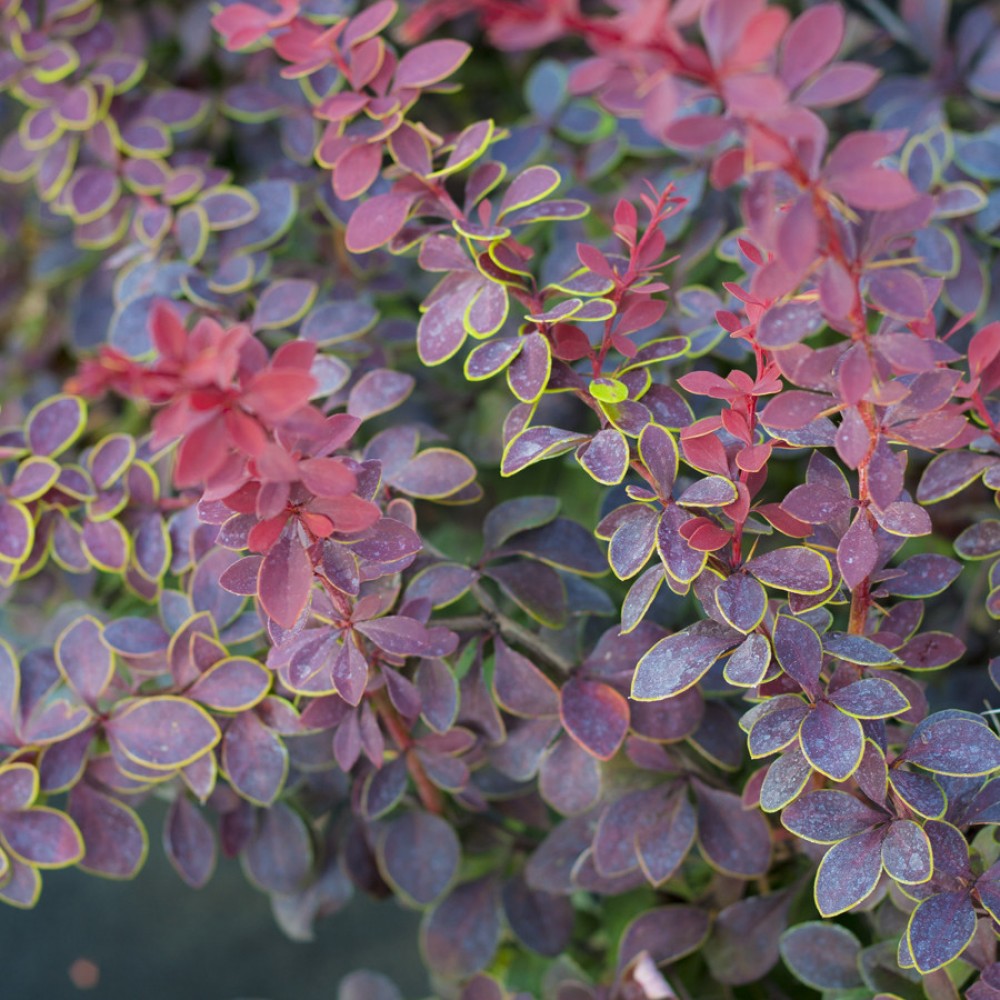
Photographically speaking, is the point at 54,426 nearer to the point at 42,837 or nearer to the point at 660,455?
the point at 42,837

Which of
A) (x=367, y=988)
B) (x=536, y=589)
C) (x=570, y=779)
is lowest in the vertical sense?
(x=367, y=988)

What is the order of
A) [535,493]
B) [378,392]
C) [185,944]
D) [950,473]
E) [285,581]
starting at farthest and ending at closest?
[185,944]
[535,493]
[378,392]
[950,473]
[285,581]

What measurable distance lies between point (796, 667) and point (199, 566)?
0.45 m

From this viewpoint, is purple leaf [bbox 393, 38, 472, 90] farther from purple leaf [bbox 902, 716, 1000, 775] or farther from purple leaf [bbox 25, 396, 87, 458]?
purple leaf [bbox 902, 716, 1000, 775]

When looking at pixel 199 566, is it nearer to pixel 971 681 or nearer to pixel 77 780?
pixel 77 780

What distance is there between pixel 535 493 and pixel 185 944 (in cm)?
75

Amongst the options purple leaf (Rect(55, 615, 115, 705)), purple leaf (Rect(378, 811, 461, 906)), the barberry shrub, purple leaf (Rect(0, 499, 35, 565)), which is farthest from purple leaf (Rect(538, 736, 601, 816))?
purple leaf (Rect(0, 499, 35, 565))

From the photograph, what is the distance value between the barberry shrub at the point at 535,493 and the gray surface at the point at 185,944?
34 cm

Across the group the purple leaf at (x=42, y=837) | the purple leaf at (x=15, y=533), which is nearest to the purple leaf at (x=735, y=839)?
the purple leaf at (x=42, y=837)

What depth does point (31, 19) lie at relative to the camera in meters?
1.08

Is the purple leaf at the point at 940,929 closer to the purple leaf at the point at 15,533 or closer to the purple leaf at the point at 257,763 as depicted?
the purple leaf at the point at 257,763

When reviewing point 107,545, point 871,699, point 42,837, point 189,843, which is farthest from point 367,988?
point 871,699

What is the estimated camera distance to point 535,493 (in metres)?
1.08

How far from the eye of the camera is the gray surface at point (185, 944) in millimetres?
1280
